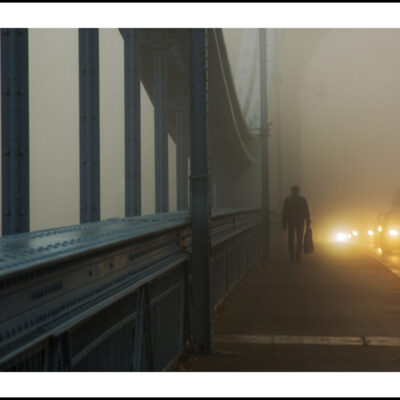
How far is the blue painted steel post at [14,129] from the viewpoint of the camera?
6934mm

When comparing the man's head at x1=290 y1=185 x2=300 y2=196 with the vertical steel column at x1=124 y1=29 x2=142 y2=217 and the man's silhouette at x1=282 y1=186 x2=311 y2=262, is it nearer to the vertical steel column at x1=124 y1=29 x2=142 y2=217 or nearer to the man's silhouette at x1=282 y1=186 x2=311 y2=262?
the man's silhouette at x1=282 y1=186 x2=311 y2=262

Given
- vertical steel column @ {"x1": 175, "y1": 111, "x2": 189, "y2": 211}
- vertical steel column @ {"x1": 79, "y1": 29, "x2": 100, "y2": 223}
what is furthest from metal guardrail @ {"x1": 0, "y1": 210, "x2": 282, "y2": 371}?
vertical steel column @ {"x1": 175, "y1": 111, "x2": 189, "y2": 211}

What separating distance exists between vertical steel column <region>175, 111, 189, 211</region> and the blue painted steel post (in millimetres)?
17488

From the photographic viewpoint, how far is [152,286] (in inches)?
224

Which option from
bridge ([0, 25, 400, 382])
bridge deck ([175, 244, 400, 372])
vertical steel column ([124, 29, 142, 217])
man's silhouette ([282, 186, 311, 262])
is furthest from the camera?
man's silhouette ([282, 186, 311, 262])

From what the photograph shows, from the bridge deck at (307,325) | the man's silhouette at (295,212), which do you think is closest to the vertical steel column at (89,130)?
the bridge deck at (307,325)

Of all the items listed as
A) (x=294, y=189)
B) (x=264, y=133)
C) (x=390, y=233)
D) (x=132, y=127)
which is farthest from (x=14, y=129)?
(x=390, y=233)

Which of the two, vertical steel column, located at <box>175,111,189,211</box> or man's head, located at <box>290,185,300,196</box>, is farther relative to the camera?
vertical steel column, located at <box>175,111,189,211</box>

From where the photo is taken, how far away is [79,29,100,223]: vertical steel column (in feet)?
33.8

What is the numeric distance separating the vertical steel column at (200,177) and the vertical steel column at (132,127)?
655 centimetres

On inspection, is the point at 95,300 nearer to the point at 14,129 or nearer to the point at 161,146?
the point at 14,129

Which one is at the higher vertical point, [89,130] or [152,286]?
[89,130]

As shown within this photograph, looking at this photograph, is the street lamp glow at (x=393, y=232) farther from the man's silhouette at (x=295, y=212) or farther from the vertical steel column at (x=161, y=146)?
the vertical steel column at (x=161, y=146)

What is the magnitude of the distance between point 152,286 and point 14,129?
2185mm
